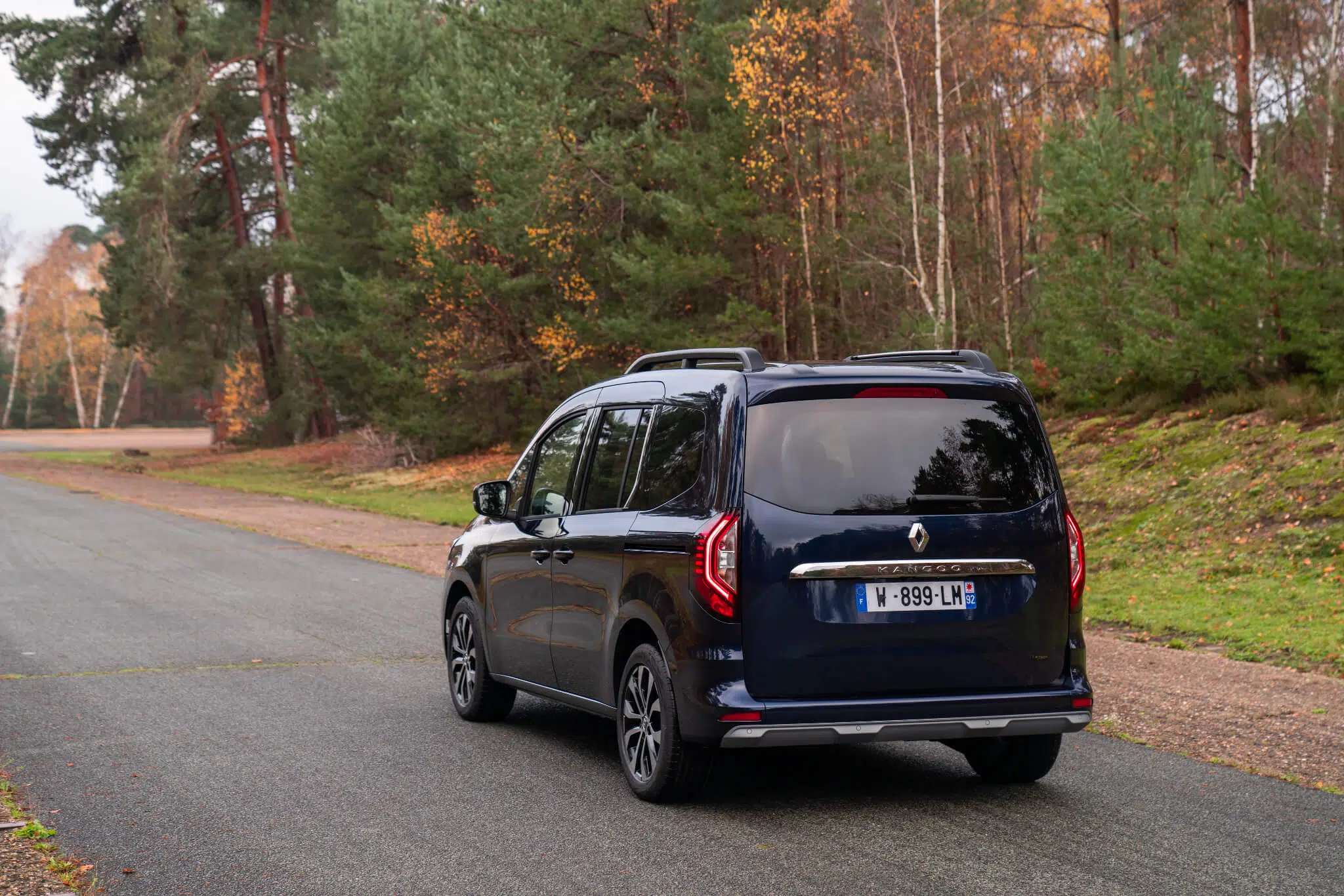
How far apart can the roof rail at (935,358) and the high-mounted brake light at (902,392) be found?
0.39 m

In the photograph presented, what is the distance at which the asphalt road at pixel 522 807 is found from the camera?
535 cm

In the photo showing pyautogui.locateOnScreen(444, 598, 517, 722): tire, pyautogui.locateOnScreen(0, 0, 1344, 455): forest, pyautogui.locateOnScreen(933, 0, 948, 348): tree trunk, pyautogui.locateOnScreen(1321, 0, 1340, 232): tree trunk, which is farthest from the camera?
pyautogui.locateOnScreen(933, 0, 948, 348): tree trunk

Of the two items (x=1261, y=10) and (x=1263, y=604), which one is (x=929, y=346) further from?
(x=1263, y=604)

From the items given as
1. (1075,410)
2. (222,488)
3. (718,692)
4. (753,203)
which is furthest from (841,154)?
(718,692)

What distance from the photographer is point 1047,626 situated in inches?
251

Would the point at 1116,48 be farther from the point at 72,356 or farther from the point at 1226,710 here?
the point at 72,356

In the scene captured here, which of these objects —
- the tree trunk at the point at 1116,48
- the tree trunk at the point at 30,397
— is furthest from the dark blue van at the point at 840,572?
the tree trunk at the point at 30,397

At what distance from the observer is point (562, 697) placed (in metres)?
7.63

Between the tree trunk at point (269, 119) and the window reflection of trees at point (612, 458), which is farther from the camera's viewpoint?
the tree trunk at point (269, 119)

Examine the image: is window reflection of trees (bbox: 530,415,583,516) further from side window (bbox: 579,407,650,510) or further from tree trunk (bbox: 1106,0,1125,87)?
tree trunk (bbox: 1106,0,1125,87)

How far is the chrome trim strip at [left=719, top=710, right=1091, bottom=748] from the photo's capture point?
19.7 ft

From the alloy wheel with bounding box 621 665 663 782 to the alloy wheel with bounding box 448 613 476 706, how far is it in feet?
6.92

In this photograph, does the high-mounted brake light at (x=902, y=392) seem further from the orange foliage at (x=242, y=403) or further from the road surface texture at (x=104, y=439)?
the road surface texture at (x=104, y=439)

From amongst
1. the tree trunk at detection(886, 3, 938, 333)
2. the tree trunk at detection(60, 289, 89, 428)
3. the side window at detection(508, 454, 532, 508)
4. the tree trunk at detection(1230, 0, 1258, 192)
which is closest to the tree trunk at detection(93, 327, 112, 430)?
the tree trunk at detection(60, 289, 89, 428)
